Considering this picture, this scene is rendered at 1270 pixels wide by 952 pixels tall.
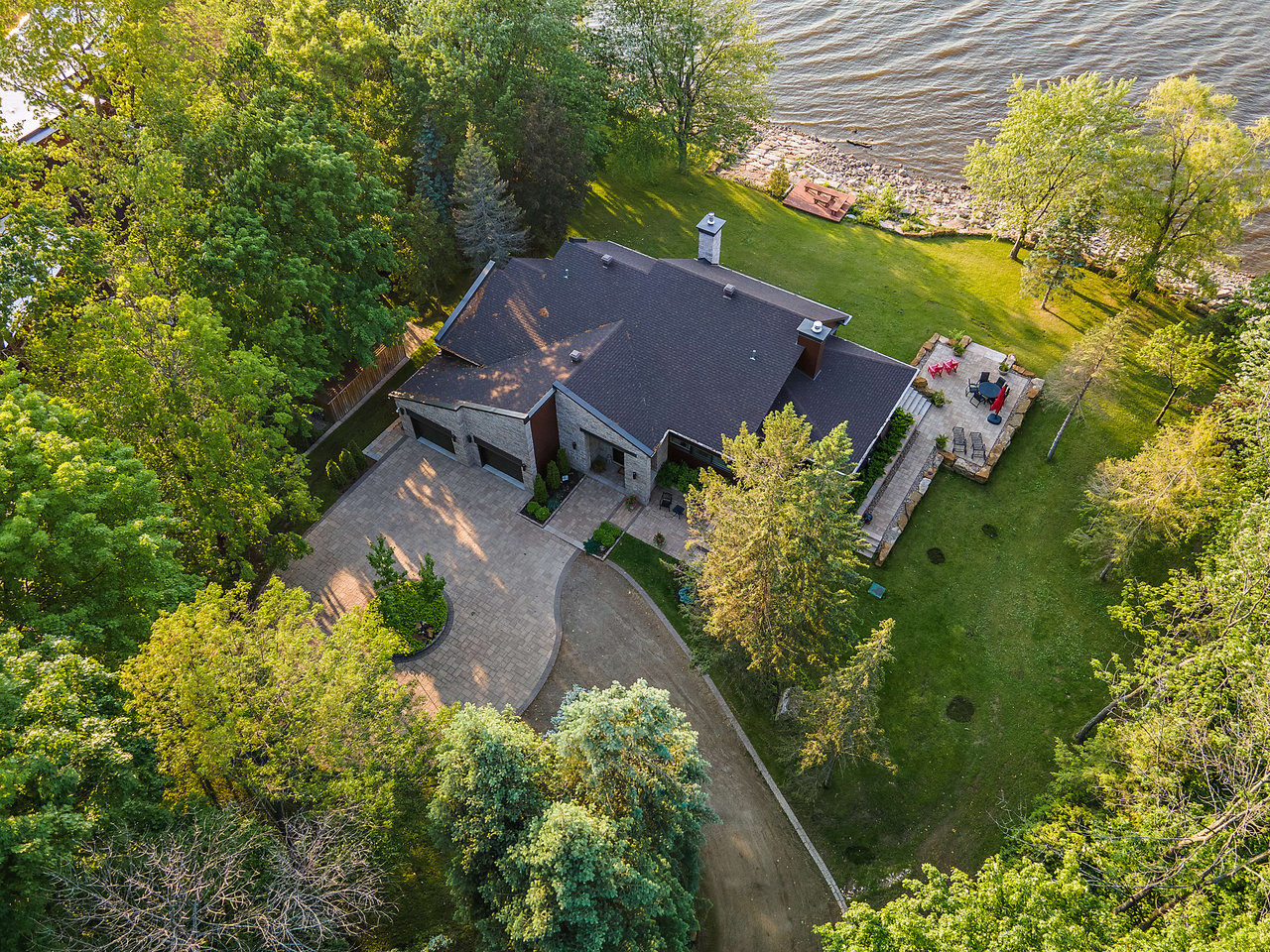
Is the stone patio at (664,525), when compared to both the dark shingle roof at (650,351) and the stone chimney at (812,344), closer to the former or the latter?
the dark shingle roof at (650,351)

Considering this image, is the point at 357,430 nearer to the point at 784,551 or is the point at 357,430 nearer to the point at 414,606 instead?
the point at 414,606

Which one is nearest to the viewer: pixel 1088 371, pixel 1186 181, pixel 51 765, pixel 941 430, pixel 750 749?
pixel 51 765

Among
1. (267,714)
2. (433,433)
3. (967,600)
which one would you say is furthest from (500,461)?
(967,600)

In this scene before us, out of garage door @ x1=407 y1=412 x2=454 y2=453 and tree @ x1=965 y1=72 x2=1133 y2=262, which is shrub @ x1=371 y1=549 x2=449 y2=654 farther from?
tree @ x1=965 y1=72 x2=1133 y2=262

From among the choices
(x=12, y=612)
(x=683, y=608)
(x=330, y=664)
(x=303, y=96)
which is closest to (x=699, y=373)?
(x=683, y=608)

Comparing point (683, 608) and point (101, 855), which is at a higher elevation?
point (101, 855)

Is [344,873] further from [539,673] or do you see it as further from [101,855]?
[539,673]
